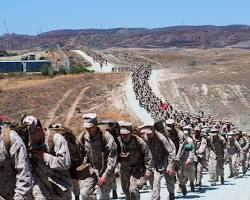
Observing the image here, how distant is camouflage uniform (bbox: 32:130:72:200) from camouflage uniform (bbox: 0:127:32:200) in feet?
2.46

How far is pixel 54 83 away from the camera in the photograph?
74312mm

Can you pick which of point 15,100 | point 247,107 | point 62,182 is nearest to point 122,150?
point 62,182

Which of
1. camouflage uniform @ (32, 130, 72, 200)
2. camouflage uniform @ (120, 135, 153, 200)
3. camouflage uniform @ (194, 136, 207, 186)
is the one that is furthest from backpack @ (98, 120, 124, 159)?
camouflage uniform @ (194, 136, 207, 186)

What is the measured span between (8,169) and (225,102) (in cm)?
5554

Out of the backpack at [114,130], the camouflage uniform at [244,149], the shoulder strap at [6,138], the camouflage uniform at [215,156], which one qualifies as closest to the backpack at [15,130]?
the shoulder strap at [6,138]

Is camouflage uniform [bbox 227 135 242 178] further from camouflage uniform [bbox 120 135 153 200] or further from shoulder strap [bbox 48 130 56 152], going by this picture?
shoulder strap [bbox 48 130 56 152]

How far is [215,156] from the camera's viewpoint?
1900cm

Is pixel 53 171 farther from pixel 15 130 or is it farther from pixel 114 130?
pixel 114 130

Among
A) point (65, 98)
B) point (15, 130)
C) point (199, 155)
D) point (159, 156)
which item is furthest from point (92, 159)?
point (65, 98)

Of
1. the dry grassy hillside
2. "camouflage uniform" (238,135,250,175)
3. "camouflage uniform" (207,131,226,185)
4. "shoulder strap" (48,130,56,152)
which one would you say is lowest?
the dry grassy hillside

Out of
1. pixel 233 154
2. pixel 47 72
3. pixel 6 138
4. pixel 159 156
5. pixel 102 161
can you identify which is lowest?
pixel 47 72

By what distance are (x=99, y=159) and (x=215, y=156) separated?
8.30 meters

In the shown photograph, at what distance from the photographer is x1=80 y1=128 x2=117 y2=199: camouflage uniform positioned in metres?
10.9

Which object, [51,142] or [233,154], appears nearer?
[51,142]
